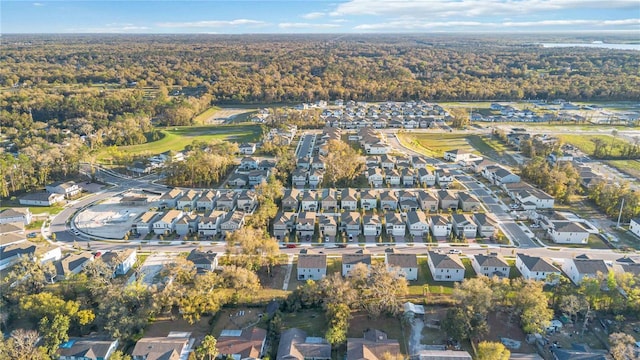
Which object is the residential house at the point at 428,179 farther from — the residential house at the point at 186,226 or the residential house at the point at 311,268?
the residential house at the point at 186,226

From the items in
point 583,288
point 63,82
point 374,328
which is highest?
point 63,82

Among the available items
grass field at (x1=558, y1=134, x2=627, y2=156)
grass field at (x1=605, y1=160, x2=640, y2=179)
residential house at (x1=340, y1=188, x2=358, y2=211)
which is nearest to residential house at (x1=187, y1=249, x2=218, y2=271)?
residential house at (x1=340, y1=188, x2=358, y2=211)

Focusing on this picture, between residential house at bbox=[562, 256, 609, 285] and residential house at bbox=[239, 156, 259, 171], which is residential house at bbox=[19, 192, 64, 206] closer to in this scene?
residential house at bbox=[239, 156, 259, 171]

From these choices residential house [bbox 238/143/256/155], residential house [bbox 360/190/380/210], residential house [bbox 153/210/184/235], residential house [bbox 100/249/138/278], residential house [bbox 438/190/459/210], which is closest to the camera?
residential house [bbox 100/249/138/278]

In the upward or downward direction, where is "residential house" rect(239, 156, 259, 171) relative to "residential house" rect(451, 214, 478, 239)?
upward

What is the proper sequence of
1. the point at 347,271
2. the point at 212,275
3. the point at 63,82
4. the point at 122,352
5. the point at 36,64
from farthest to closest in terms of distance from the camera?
1. the point at 36,64
2. the point at 63,82
3. the point at 347,271
4. the point at 212,275
5. the point at 122,352

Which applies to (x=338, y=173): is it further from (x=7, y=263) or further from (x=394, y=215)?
(x=7, y=263)

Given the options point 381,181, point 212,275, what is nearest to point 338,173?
point 381,181
